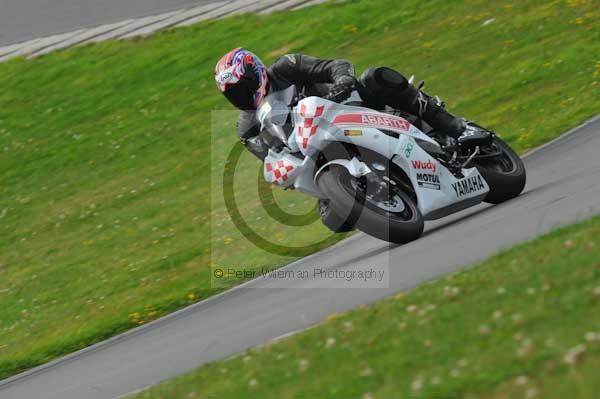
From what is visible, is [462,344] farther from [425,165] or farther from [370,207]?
[425,165]

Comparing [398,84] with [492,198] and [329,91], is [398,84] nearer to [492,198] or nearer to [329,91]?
[329,91]

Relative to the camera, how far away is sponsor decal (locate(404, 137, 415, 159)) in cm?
840

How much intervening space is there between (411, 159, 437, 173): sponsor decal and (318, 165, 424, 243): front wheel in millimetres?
239

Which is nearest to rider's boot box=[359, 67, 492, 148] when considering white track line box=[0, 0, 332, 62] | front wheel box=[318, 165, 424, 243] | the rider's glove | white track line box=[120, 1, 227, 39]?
the rider's glove

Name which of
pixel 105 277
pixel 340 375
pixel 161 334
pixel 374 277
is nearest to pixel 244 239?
pixel 105 277

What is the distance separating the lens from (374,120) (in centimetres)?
846

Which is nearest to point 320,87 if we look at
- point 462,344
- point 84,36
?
point 462,344

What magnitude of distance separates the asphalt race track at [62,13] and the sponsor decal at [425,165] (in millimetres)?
12570

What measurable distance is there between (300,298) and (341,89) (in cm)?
167

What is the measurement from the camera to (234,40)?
1844 cm

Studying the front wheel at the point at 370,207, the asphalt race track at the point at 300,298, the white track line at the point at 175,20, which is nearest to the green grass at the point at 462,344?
the asphalt race track at the point at 300,298

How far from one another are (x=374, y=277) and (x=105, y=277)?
4670 mm

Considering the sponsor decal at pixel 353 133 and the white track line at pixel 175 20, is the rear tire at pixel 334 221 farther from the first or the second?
the white track line at pixel 175 20

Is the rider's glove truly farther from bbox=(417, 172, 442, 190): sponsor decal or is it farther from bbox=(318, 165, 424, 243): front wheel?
bbox=(417, 172, 442, 190): sponsor decal
